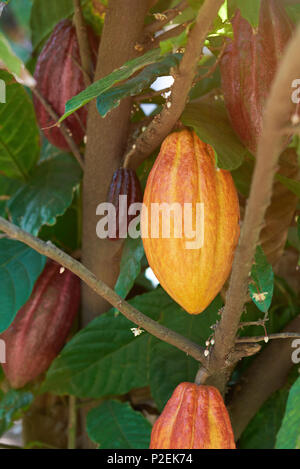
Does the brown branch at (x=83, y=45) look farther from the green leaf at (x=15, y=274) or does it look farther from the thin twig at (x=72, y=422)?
the thin twig at (x=72, y=422)

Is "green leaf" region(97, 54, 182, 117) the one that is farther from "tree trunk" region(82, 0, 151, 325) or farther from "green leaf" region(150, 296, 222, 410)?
"green leaf" region(150, 296, 222, 410)

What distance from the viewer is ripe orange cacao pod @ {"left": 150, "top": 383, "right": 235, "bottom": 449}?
43 cm

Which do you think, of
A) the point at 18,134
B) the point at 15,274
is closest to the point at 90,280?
the point at 15,274

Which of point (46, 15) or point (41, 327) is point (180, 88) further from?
point (46, 15)

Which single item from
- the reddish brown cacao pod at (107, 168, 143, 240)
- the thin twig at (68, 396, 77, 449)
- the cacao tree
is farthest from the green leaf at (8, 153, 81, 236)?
the thin twig at (68, 396, 77, 449)

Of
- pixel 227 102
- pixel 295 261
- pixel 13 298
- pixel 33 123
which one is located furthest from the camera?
pixel 295 261

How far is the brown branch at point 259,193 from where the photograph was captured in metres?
0.24

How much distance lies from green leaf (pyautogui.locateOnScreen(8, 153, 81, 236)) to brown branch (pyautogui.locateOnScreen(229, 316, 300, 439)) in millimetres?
290

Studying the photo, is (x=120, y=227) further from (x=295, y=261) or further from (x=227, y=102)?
(x=295, y=261)

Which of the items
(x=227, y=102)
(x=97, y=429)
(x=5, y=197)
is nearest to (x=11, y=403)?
(x=97, y=429)

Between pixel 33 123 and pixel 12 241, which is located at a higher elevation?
pixel 33 123

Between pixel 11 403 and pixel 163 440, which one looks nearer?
pixel 163 440

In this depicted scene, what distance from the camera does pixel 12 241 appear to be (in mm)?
709

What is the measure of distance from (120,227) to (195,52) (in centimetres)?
21
